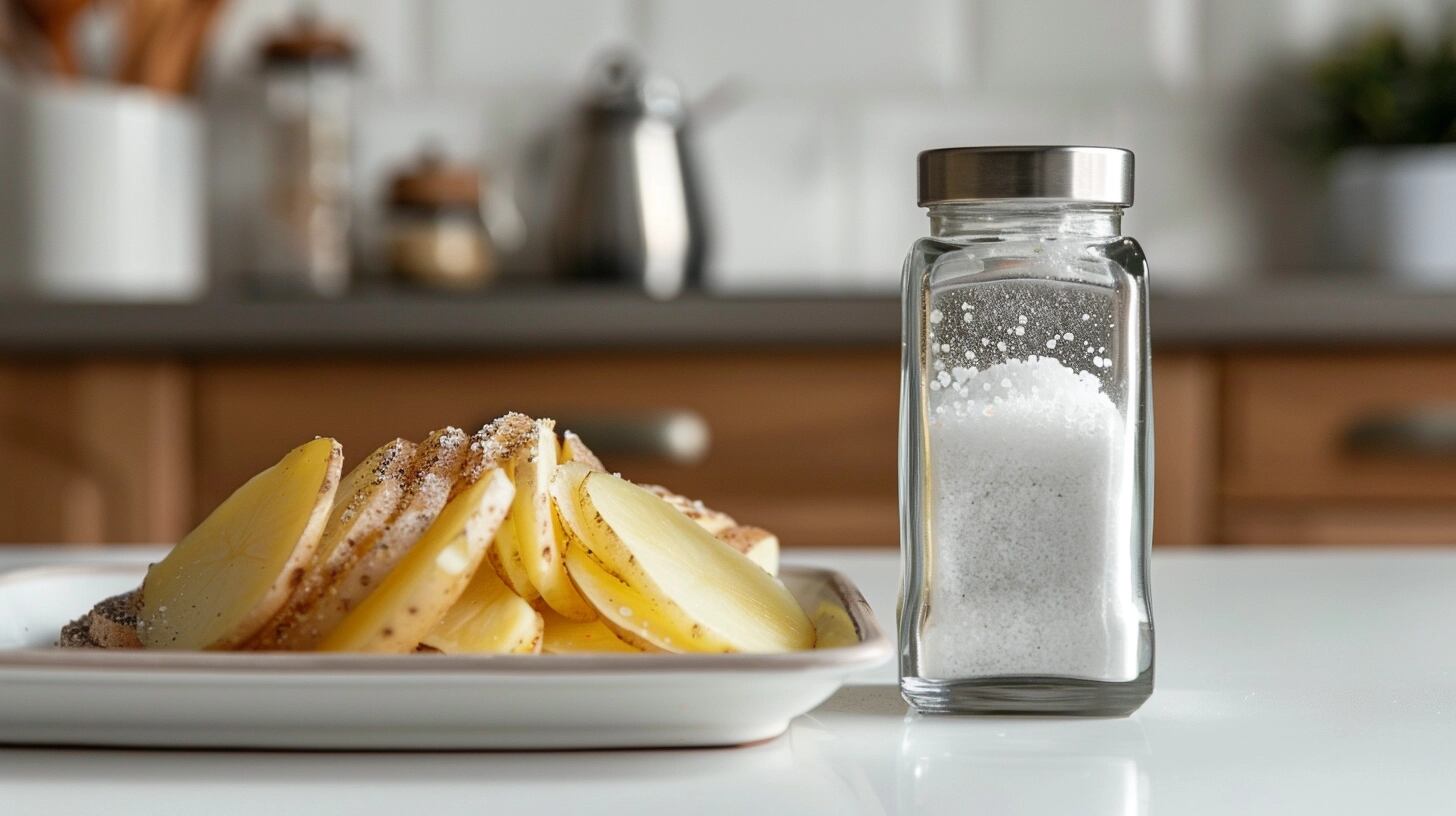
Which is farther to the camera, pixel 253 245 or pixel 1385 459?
pixel 253 245

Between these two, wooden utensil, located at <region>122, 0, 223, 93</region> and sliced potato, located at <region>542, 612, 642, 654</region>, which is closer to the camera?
sliced potato, located at <region>542, 612, 642, 654</region>

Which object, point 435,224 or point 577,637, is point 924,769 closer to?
point 577,637

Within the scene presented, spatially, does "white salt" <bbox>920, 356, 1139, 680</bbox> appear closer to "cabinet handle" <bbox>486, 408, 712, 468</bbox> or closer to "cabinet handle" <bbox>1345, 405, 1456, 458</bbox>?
"cabinet handle" <bbox>486, 408, 712, 468</bbox>

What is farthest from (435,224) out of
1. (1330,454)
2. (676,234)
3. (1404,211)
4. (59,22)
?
(1404,211)

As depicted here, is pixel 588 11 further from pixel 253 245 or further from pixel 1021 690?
pixel 1021 690

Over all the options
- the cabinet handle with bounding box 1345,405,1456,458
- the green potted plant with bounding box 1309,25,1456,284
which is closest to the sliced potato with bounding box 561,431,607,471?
the cabinet handle with bounding box 1345,405,1456,458

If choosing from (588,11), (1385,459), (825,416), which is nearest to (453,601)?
(825,416)

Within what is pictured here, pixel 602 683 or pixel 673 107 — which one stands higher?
pixel 673 107
